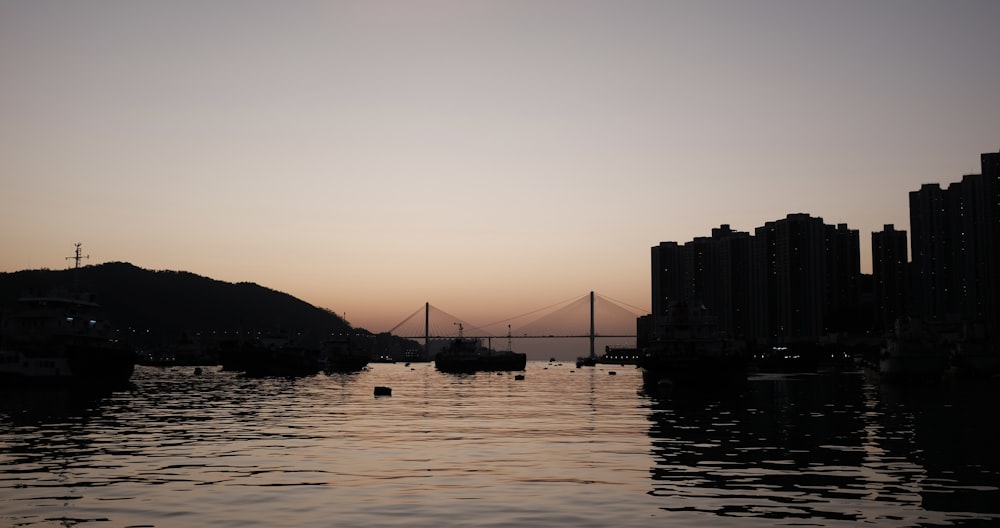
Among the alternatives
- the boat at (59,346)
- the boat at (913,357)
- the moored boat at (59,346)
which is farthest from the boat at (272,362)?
the boat at (913,357)

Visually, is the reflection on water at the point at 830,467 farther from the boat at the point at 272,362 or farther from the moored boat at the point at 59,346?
the boat at the point at 272,362

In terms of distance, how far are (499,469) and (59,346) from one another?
90.3 m

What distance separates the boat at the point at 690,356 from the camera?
107 meters

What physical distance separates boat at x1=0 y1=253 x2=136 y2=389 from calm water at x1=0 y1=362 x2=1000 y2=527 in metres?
43.9

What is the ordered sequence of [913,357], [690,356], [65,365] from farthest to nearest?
[913,357]
[690,356]
[65,365]

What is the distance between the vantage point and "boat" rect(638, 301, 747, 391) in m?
107

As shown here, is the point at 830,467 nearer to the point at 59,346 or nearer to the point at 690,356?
the point at 690,356

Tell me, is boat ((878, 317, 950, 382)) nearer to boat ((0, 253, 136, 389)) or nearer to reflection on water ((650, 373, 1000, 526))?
reflection on water ((650, 373, 1000, 526))

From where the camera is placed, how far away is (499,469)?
105 ft

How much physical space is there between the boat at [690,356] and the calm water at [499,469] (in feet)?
146

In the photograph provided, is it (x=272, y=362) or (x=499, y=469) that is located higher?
(x=272, y=362)

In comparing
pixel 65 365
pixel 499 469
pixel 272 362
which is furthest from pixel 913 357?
pixel 272 362

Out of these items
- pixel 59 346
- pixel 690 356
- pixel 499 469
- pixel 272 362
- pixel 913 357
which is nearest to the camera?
pixel 499 469

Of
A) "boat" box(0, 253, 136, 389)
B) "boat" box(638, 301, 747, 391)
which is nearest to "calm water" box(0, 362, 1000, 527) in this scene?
"boat" box(0, 253, 136, 389)
